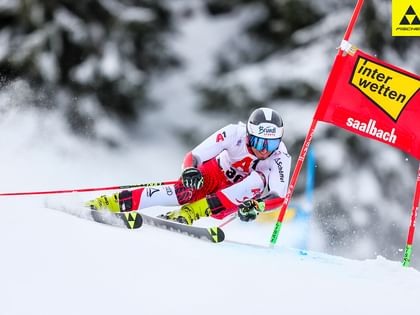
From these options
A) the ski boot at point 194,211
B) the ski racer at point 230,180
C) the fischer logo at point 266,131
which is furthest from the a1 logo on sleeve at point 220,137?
the ski boot at point 194,211

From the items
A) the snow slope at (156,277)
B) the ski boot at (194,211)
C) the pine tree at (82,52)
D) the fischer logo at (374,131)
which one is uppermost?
the pine tree at (82,52)

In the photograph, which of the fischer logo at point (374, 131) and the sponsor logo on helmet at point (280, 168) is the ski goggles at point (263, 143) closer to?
the sponsor logo on helmet at point (280, 168)

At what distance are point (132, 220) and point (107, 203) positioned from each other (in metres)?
0.66

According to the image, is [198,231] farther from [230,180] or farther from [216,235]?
[230,180]

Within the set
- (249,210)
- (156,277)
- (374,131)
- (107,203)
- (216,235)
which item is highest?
(374,131)

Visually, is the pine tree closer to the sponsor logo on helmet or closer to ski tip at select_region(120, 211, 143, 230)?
the sponsor logo on helmet

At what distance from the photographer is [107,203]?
546cm

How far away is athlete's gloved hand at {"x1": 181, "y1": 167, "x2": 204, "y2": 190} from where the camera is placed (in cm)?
536

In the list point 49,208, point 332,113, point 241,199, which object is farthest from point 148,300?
point 332,113

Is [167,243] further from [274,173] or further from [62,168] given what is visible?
[62,168]

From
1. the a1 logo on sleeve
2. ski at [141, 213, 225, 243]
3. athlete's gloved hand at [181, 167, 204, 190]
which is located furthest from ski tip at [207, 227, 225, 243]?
the a1 logo on sleeve

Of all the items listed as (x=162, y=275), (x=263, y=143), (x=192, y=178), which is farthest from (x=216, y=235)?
(x=162, y=275)

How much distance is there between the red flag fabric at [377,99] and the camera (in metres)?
5.30

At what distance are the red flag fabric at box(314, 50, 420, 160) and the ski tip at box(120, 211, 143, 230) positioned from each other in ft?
5.61
